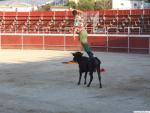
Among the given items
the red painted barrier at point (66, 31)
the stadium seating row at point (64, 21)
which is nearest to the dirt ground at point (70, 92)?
the red painted barrier at point (66, 31)

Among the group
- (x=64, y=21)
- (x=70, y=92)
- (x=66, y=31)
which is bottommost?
(x=70, y=92)

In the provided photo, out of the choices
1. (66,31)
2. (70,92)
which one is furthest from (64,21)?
(70,92)

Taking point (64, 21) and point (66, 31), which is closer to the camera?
point (66, 31)

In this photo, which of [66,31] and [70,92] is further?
[66,31]

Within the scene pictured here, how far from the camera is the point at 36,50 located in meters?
27.2

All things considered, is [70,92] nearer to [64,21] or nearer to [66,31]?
[66,31]

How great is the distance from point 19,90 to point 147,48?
47.3ft

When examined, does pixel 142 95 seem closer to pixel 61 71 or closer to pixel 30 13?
pixel 61 71

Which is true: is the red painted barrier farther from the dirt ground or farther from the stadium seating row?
the dirt ground

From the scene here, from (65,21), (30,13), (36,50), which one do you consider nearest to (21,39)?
(36,50)

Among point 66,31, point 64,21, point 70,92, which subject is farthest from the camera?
point 64,21

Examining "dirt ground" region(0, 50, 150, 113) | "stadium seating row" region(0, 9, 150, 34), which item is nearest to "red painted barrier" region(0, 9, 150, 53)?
"stadium seating row" region(0, 9, 150, 34)

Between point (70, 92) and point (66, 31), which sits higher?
point (66, 31)

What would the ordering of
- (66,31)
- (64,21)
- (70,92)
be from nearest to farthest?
(70,92), (66,31), (64,21)
